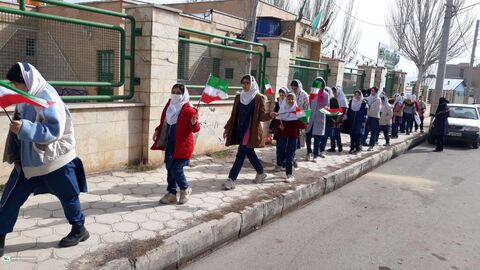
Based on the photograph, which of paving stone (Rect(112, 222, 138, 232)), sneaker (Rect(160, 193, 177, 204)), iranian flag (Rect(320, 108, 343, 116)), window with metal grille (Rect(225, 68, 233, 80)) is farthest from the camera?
window with metal grille (Rect(225, 68, 233, 80))

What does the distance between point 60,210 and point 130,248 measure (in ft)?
4.18

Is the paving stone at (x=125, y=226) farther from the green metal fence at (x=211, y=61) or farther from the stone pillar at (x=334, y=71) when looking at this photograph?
the stone pillar at (x=334, y=71)

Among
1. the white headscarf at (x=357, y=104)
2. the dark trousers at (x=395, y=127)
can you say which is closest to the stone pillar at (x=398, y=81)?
the dark trousers at (x=395, y=127)

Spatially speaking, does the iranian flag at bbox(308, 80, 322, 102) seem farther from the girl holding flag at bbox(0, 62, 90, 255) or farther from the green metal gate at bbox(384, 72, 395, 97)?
the green metal gate at bbox(384, 72, 395, 97)

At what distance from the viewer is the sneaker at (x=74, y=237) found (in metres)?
3.36

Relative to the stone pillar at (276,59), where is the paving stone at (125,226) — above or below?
below

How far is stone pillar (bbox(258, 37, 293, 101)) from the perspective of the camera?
901 cm

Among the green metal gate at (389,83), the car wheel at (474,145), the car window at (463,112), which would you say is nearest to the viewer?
the car wheel at (474,145)

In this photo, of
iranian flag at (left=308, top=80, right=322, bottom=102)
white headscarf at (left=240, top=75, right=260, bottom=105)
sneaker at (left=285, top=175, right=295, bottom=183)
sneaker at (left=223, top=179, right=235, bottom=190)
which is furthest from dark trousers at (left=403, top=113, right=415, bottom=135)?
sneaker at (left=223, top=179, right=235, bottom=190)

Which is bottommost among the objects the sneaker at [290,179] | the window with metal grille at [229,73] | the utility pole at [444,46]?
the sneaker at [290,179]

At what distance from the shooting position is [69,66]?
526 cm

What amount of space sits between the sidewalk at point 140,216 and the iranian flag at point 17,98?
1.27 meters

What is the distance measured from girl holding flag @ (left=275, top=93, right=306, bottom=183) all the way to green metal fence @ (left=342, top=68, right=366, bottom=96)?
7716 millimetres

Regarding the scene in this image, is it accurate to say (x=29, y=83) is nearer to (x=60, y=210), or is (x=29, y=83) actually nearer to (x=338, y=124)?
(x=60, y=210)
